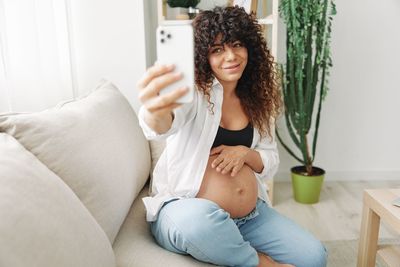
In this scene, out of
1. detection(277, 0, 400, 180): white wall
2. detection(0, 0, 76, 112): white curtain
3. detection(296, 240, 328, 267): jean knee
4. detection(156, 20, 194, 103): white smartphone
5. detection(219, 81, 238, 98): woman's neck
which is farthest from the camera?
detection(277, 0, 400, 180): white wall

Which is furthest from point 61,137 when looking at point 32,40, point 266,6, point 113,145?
point 266,6

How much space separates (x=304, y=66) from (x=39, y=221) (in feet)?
5.81

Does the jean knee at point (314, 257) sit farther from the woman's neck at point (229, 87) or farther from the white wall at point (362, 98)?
the white wall at point (362, 98)

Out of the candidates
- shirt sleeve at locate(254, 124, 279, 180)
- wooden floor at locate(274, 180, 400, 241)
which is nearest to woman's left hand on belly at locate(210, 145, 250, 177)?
shirt sleeve at locate(254, 124, 279, 180)

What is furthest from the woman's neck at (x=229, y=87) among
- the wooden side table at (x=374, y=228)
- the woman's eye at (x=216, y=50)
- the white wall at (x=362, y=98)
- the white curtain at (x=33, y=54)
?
the white wall at (x=362, y=98)

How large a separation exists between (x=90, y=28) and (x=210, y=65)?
2.81ft

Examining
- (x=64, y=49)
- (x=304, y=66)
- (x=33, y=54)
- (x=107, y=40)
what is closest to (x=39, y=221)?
(x=33, y=54)

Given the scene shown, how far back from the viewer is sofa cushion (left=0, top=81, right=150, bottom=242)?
878mm

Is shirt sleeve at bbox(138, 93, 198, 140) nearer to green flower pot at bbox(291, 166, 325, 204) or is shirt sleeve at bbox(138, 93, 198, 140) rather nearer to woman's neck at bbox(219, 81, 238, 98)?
woman's neck at bbox(219, 81, 238, 98)

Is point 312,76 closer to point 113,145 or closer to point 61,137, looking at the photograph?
point 113,145

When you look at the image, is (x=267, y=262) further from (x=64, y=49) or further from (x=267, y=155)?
(x=64, y=49)

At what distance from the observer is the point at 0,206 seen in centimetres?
59

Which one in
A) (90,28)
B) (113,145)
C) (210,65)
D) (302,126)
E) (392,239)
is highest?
(90,28)

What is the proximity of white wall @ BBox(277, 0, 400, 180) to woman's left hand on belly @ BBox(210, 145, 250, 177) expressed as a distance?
4.75 ft
